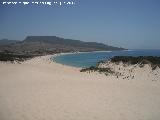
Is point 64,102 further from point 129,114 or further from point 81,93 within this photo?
point 129,114

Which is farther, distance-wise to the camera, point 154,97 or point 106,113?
point 154,97

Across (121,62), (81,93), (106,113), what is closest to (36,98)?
(81,93)

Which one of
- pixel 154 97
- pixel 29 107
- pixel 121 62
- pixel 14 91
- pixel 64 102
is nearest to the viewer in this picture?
pixel 29 107

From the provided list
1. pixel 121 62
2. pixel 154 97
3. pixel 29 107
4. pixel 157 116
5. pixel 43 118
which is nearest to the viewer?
pixel 43 118

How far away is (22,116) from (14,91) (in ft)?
17.3

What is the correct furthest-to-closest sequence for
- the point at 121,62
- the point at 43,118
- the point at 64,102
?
the point at 121,62
the point at 64,102
the point at 43,118

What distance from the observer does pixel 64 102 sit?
1220cm

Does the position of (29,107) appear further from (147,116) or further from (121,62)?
(121,62)

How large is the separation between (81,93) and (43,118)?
17.4 ft

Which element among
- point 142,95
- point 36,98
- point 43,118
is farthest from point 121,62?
point 43,118

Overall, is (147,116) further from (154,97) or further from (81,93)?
(81,93)

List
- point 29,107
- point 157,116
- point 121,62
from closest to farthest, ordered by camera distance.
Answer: point 157,116, point 29,107, point 121,62

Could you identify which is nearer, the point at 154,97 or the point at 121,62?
the point at 154,97

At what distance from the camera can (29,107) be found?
1103 centimetres
